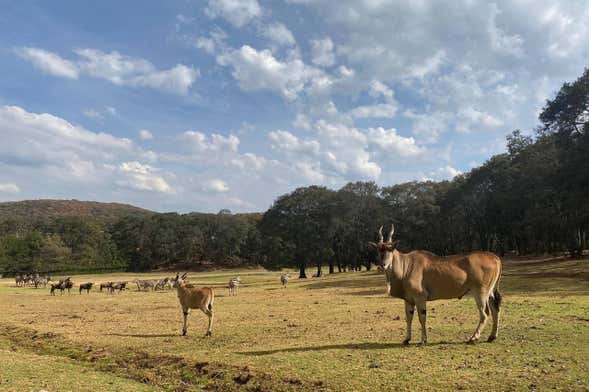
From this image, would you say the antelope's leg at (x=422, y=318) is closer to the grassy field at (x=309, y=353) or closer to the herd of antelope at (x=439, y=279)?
the herd of antelope at (x=439, y=279)

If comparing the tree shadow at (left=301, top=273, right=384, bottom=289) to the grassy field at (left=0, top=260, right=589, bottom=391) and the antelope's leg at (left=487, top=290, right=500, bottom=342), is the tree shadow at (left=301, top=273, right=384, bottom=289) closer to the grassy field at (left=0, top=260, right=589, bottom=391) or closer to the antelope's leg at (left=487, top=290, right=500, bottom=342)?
the grassy field at (left=0, top=260, right=589, bottom=391)

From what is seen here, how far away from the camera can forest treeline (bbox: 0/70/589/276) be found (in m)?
37.3

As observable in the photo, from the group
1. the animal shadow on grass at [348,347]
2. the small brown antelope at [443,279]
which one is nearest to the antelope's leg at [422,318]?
the small brown antelope at [443,279]

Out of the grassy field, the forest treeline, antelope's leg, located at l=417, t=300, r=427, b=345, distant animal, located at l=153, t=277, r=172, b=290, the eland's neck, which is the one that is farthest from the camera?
distant animal, located at l=153, t=277, r=172, b=290

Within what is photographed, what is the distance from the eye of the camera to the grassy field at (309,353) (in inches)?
369

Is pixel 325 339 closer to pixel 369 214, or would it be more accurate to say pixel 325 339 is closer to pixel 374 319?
pixel 374 319

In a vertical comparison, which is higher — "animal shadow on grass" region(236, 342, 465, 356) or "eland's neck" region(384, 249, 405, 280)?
"eland's neck" region(384, 249, 405, 280)

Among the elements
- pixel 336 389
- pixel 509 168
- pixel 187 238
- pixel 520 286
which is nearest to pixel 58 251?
pixel 187 238

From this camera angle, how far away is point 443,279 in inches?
479

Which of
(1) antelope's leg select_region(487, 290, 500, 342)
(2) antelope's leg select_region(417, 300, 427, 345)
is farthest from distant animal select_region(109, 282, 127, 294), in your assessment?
(1) antelope's leg select_region(487, 290, 500, 342)

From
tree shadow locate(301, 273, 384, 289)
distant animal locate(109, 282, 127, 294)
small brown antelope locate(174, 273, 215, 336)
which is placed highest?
small brown antelope locate(174, 273, 215, 336)

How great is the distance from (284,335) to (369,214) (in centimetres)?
5590

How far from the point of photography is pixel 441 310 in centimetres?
1861

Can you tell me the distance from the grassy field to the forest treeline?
19.5m
